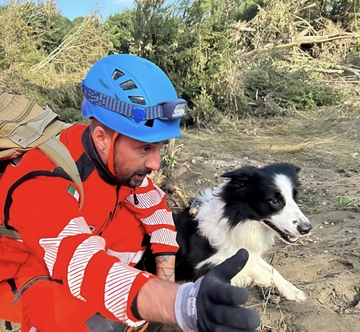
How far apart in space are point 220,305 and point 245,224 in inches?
100

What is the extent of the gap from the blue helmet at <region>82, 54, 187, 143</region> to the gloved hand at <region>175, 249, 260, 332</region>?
3.04 ft

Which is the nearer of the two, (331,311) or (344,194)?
(331,311)

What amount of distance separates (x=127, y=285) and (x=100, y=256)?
0.57 ft

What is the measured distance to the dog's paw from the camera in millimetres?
3146

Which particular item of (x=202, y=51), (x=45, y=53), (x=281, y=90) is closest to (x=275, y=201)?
(x=202, y=51)

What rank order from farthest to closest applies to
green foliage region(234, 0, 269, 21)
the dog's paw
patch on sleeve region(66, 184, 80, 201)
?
green foliage region(234, 0, 269, 21) < the dog's paw < patch on sleeve region(66, 184, 80, 201)

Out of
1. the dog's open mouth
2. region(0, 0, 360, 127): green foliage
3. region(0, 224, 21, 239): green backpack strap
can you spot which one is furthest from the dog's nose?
region(0, 0, 360, 127): green foliage

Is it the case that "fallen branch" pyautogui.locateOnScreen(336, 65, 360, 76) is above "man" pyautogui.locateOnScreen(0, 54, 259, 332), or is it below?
below

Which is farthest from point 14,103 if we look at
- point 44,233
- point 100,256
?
point 100,256

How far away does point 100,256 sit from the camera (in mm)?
1520

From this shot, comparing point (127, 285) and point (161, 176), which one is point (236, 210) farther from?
point (127, 285)

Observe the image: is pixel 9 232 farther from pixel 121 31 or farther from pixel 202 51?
pixel 121 31

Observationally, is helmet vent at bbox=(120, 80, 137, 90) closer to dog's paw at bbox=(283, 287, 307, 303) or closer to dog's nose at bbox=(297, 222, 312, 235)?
dog's nose at bbox=(297, 222, 312, 235)

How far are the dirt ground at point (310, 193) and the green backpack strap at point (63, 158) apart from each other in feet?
6.00
